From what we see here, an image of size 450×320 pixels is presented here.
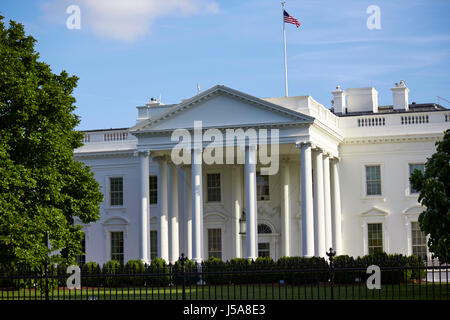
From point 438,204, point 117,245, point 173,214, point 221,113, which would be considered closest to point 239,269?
point 438,204

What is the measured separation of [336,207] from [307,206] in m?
7.39

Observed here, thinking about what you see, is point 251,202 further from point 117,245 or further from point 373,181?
point 117,245

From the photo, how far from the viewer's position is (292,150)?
158 ft

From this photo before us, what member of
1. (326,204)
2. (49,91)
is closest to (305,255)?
(326,204)

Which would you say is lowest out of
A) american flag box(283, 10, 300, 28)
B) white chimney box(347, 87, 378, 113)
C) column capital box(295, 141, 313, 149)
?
column capital box(295, 141, 313, 149)

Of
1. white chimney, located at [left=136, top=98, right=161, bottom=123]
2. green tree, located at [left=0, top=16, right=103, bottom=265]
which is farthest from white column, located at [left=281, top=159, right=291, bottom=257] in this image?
green tree, located at [left=0, top=16, right=103, bottom=265]

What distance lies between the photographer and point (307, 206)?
143ft

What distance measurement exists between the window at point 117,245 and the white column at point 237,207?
8.45 metres

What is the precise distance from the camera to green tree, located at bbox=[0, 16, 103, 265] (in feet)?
104

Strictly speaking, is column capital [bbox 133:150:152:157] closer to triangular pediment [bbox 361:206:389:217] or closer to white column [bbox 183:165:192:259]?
white column [bbox 183:165:192:259]

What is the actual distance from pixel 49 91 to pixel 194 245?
577 inches

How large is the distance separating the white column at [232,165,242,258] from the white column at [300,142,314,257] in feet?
26.3

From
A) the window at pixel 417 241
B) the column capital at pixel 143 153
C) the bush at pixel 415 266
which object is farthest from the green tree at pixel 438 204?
the column capital at pixel 143 153

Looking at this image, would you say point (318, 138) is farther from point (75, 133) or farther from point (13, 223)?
point (13, 223)
